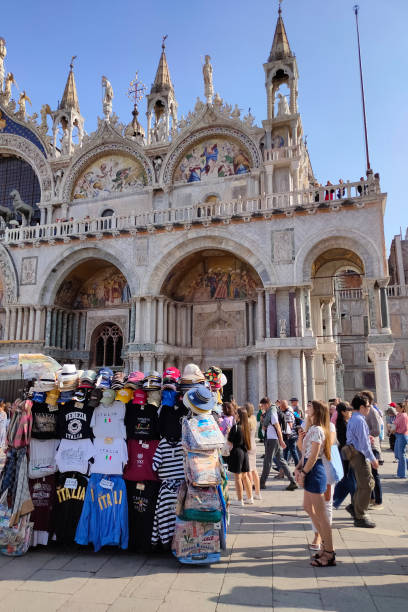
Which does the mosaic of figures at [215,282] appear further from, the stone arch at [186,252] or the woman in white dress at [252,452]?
the woman in white dress at [252,452]

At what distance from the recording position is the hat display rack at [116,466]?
4691 millimetres

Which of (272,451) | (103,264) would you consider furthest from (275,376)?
(103,264)

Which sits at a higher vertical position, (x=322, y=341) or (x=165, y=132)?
(x=165, y=132)

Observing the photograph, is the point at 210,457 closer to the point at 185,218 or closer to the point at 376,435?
the point at 376,435

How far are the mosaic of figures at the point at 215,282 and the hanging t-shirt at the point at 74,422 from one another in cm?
1437

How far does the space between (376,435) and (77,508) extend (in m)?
5.05

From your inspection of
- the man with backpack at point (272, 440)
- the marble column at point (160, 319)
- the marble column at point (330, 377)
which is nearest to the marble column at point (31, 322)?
the marble column at point (160, 319)

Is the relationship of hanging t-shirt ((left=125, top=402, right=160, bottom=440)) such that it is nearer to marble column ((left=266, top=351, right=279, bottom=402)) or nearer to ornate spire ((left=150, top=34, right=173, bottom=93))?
marble column ((left=266, top=351, right=279, bottom=402))

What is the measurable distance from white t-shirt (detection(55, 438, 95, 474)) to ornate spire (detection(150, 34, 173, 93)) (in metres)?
23.7

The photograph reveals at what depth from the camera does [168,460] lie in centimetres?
500

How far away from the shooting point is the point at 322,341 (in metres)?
20.8

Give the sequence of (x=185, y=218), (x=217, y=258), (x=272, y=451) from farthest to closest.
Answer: (x=217, y=258) < (x=185, y=218) < (x=272, y=451)

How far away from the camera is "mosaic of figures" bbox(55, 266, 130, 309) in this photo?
854 inches

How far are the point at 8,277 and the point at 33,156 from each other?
8.24m
